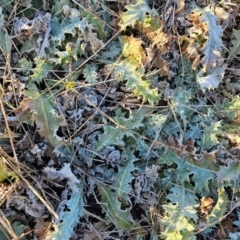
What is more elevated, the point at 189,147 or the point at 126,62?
the point at 126,62

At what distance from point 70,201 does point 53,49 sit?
711 millimetres

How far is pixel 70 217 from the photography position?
193 cm

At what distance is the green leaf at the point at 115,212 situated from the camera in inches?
78.3

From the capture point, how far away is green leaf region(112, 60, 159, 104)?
2.05 m

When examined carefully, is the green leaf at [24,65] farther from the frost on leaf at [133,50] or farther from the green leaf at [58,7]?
the frost on leaf at [133,50]

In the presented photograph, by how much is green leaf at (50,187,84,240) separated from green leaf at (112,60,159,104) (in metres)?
0.52

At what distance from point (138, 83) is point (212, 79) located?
367 mm

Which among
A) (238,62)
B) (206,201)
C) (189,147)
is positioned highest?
(238,62)

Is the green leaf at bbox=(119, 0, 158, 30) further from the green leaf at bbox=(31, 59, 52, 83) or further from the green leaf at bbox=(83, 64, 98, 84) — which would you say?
the green leaf at bbox=(31, 59, 52, 83)

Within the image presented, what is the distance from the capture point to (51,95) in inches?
81.0

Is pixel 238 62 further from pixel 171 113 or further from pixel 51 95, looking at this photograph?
pixel 51 95

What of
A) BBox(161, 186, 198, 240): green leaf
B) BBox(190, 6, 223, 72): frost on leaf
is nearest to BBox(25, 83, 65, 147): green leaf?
BBox(161, 186, 198, 240): green leaf

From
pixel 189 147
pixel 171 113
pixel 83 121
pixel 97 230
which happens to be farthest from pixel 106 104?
pixel 97 230

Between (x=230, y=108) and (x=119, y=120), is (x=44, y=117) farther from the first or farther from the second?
(x=230, y=108)
